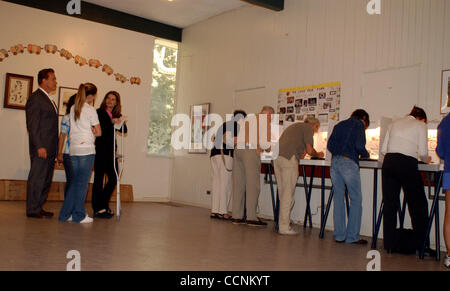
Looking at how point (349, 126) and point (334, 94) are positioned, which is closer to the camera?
point (349, 126)

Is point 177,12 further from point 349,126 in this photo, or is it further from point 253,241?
point 253,241

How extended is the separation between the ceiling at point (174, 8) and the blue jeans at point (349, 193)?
4156 mm

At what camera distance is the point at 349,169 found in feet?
15.9

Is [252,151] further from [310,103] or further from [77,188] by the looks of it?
[77,188]

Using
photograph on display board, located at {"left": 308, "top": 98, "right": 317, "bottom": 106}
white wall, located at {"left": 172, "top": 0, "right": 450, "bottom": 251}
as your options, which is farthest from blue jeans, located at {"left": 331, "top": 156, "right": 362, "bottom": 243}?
photograph on display board, located at {"left": 308, "top": 98, "right": 317, "bottom": 106}

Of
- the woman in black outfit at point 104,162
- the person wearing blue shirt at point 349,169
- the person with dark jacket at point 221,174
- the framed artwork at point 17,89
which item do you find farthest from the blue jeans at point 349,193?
the framed artwork at point 17,89

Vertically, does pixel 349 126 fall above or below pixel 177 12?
below

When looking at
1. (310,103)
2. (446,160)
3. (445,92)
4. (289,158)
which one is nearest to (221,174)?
(289,158)

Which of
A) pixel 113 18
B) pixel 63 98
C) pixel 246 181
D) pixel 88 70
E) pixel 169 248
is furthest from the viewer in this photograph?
pixel 113 18

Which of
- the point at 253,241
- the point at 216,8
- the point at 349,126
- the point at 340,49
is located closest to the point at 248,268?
the point at 253,241

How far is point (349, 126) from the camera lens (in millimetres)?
4828

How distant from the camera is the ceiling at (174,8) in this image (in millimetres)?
8078

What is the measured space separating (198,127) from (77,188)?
405 centimetres
